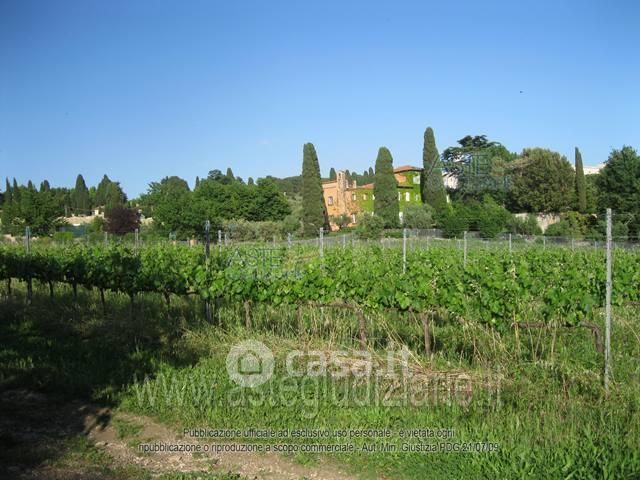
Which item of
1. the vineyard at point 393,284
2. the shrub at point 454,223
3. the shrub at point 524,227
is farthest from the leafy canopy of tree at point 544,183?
the vineyard at point 393,284

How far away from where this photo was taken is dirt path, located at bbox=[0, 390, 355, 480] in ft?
12.0

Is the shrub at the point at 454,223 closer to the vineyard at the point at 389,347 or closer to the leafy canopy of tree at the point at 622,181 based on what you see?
the leafy canopy of tree at the point at 622,181

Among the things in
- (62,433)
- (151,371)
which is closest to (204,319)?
(151,371)

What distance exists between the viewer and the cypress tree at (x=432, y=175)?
4994 cm

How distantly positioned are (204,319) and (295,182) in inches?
3934

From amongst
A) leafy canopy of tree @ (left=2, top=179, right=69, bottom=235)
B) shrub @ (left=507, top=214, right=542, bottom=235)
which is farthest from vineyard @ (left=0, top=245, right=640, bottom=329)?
leafy canopy of tree @ (left=2, top=179, right=69, bottom=235)

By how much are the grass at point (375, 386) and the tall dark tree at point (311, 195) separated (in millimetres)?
39320

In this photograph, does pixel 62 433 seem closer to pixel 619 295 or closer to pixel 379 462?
pixel 379 462

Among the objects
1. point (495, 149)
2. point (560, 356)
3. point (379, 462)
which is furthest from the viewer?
point (495, 149)

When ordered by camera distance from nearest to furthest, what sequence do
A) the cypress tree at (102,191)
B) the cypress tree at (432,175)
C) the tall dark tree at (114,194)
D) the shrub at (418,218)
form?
the shrub at (418,218), the cypress tree at (432,175), the tall dark tree at (114,194), the cypress tree at (102,191)

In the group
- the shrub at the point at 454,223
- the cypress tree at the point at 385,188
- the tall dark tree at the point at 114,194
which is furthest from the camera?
the tall dark tree at the point at 114,194

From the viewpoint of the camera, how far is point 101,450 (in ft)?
A: 13.4

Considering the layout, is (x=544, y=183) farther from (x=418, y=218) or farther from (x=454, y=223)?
(x=454, y=223)

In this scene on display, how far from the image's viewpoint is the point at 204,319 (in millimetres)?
8219
